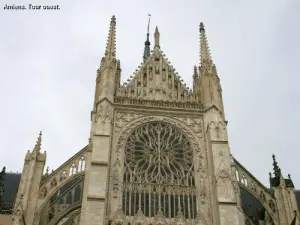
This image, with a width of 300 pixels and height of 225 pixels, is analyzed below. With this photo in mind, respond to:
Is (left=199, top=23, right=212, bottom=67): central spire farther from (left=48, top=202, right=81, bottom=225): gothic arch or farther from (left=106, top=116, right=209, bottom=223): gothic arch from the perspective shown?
(left=48, top=202, right=81, bottom=225): gothic arch

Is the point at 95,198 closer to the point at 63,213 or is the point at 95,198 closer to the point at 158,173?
the point at 63,213

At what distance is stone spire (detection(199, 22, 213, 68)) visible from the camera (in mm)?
30786

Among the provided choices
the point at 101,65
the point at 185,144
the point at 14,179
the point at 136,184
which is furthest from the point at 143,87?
the point at 14,179

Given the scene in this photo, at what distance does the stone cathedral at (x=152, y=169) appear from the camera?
2350cm

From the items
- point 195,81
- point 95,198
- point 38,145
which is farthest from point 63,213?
point 195,81

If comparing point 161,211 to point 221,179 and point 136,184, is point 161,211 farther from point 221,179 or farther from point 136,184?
point 221,179

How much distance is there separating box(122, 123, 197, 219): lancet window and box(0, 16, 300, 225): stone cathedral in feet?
0.18

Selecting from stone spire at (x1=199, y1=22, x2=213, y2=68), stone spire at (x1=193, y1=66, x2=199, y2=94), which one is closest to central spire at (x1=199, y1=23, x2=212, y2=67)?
stone spire at (x1=199, y1=22, x2=213, y2=68)

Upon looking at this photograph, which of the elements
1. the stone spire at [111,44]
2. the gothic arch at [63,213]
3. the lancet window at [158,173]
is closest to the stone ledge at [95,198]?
the lancet window at [158,173]

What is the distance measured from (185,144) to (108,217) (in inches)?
267

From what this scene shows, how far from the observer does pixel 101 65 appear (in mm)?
30125

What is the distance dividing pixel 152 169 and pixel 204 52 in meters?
10.5

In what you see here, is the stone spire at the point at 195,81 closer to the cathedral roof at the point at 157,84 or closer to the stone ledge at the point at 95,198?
the cathedral roof at the point at 157,84

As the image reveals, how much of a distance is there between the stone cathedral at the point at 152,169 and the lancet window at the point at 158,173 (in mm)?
56
